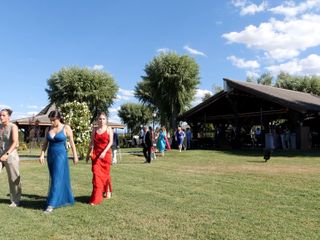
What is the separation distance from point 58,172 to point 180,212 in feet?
7.40

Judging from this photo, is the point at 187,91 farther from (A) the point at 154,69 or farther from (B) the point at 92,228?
(B) the point at 92,228

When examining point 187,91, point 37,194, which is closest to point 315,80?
point 187,91

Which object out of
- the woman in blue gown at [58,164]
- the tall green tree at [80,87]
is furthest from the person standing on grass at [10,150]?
the tall green tree at [80,87]

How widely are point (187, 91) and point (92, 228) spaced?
36202 millimetres

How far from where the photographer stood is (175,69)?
1603 inches

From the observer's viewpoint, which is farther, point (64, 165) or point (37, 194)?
point (37, 194)

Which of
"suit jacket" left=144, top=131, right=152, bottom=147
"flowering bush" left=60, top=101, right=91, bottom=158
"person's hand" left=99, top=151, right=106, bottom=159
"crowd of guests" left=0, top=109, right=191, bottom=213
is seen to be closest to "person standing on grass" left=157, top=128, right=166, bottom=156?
"flowering bush" left=60, top=101, right=91, bottom=158

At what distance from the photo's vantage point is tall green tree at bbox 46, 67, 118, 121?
4766 centimetres

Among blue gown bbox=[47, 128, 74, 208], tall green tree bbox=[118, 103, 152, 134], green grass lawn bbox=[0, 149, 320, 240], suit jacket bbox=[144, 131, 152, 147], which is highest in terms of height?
tall green tree bbox=[118, 103, 152, 134]

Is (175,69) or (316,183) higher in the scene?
(175,69)

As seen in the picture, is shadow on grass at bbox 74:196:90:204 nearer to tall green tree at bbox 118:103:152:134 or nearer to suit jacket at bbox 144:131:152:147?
suit jacket at bbox 144:131:152:147

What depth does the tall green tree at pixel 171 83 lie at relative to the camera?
133 ft

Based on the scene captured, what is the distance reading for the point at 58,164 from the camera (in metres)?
7.20

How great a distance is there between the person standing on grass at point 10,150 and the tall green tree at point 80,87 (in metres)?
39.5
